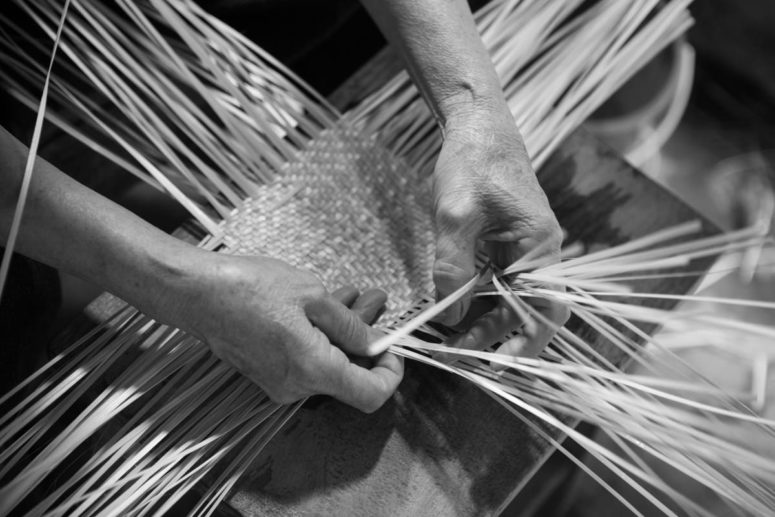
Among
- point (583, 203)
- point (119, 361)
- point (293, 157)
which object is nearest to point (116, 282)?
point (119, 361)

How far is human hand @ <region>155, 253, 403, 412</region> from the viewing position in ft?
2.49

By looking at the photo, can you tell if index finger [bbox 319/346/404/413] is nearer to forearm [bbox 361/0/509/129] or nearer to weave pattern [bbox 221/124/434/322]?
weave pattern [bbox 221/124/434/322]

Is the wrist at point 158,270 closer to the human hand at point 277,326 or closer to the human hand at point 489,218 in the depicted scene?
the human hand at point 277,326

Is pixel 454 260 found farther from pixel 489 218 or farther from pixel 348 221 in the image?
pixel 348 221

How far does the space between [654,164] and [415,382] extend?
1086 mm

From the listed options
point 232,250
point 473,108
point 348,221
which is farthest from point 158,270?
point 473,108

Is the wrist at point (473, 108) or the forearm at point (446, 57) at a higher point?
the forearm at point (446, 57)

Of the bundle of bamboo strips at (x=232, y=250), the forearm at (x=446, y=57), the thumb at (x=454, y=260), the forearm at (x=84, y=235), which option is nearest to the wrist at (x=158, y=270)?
A: the forearm at (x=84, y=235)

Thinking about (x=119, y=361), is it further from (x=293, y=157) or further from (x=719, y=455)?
(x=719, y=455)

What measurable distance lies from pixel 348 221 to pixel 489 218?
234 mm

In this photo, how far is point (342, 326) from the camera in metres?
0.82

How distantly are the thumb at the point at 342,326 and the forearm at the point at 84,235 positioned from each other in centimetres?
17

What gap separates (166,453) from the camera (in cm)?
84

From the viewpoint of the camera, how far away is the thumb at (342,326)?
81 centimetres
